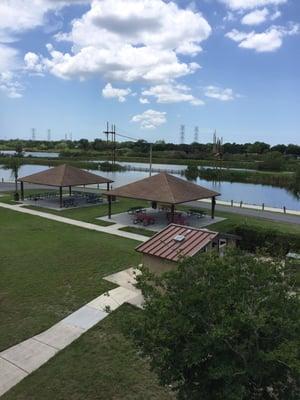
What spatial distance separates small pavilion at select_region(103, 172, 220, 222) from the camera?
84.9 ft

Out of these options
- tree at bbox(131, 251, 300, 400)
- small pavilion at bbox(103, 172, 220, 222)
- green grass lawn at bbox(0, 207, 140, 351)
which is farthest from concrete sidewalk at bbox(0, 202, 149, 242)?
tree at bbox(131, 251, 300, 400)

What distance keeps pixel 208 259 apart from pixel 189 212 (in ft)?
77.4

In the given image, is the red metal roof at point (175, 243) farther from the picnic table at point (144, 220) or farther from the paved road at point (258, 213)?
the paved road at point (258, 213)

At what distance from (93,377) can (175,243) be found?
5.94 m

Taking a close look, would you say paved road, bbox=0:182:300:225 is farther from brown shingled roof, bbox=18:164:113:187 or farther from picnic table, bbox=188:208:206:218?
brown shingled roof, bbox=18:164:113:187

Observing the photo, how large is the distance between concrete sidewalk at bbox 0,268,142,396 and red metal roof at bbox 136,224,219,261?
164 cm

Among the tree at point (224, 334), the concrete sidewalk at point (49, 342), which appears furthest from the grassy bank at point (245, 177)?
the tree at point (224, 334)

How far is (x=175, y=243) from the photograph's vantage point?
525 inches

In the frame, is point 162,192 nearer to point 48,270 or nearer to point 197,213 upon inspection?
point 197,213

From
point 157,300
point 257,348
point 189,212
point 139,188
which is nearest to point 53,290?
point 157,300

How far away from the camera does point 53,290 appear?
43.3 feet

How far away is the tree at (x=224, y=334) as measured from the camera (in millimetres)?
5043

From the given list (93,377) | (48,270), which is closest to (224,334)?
(93,377)

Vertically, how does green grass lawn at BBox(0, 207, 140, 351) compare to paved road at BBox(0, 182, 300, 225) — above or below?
above
